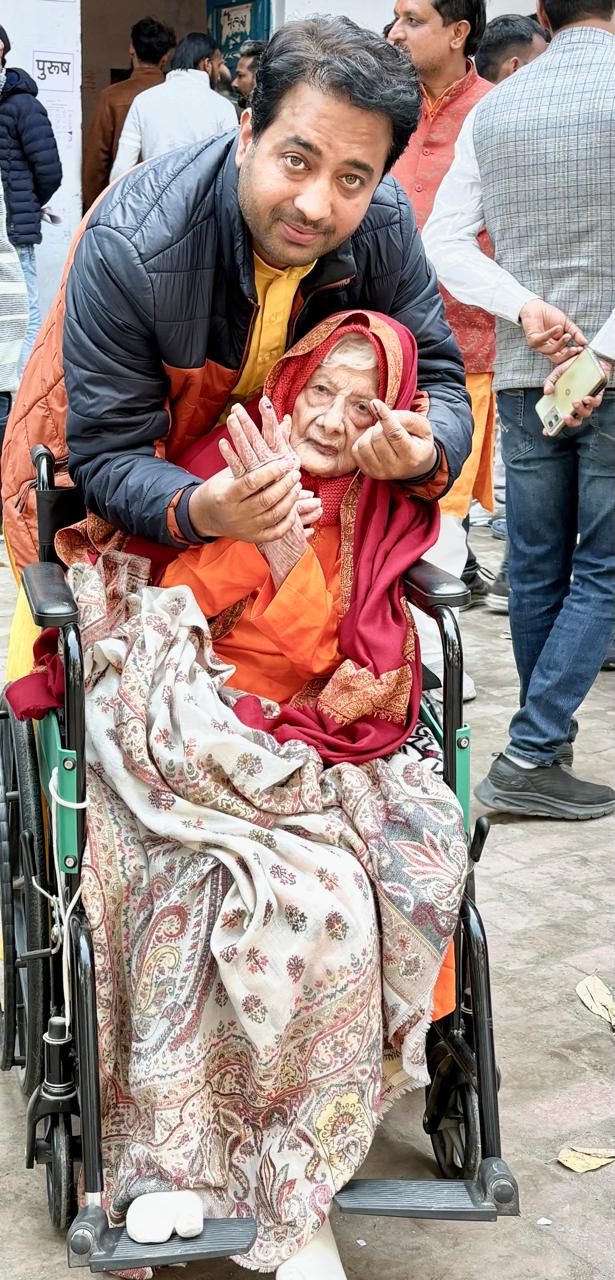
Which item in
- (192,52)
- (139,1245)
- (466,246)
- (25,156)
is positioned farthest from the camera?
(192,52)

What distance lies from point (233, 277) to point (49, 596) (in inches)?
24.4

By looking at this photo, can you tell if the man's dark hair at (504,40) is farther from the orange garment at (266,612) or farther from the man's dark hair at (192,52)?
the orange garment at (266,612)

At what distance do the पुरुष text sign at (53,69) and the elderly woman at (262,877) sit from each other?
706cm

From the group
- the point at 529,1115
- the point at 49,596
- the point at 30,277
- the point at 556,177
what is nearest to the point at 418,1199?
the point at 529,1115

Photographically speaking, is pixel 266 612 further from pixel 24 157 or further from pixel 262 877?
pixel 24 157

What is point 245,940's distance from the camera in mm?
1873

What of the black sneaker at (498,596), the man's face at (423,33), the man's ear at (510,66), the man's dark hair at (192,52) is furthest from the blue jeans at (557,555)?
the man's dark hair at (192,52)

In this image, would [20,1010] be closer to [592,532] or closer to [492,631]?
[592,532]

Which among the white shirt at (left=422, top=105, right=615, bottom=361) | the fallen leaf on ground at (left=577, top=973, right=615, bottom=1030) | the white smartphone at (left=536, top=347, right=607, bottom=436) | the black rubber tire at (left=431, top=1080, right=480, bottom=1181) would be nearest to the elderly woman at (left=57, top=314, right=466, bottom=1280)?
the black rubber tire at (left=431, top=1080, right=480, bottom=1181)

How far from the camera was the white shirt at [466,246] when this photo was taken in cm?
350

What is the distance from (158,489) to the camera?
2.16 metres

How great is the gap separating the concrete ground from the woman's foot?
0.02 meters

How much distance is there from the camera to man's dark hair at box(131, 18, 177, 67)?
751 centimetres

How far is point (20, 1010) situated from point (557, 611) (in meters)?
1.91
